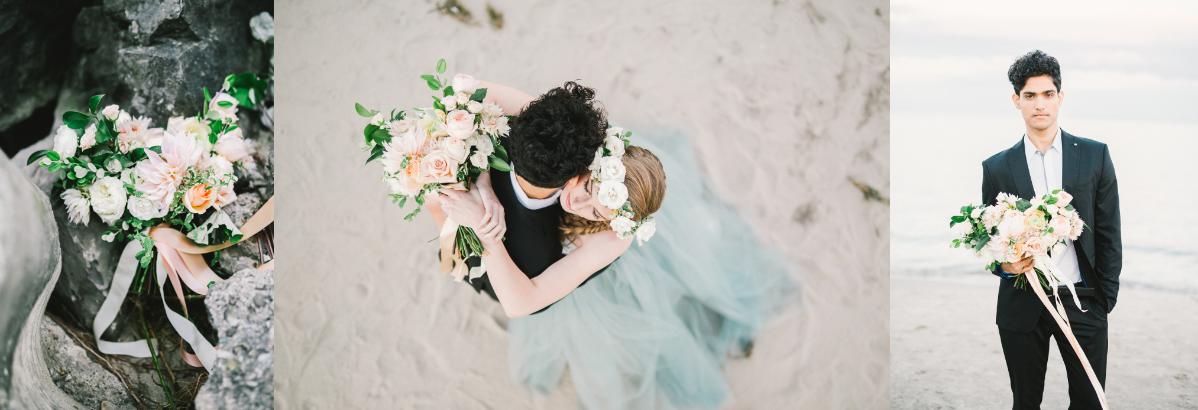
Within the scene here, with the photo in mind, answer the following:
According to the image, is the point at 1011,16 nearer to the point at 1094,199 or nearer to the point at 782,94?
the point at 782,94

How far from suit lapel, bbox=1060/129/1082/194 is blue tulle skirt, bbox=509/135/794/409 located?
1.16 meters

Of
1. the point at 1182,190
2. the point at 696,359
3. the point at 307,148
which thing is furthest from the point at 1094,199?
the point at 1182,190

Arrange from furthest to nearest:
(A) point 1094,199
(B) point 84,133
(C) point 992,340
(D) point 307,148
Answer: (C) point 992,340 → (D) point 307,148 → (A) point 1094,199 → (B) point 84,133

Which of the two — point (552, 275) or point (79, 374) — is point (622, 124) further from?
point (79, 374)

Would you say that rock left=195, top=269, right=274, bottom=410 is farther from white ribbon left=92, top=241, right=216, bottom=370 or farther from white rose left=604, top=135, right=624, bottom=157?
white rose left=604, top=135, right=624, bottom=157

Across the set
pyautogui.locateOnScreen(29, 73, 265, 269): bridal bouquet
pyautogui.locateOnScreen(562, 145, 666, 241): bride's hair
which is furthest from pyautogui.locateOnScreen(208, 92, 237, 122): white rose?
pyautogui.locateOnScreen(562, 145, 666, 241): bride's hair

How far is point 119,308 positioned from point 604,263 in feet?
5.31

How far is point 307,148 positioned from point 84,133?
3.02 ft

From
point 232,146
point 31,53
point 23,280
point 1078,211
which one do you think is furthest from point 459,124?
point 1078,211

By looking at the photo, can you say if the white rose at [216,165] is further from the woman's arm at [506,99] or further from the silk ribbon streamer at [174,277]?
the woman's arm at [506,99]

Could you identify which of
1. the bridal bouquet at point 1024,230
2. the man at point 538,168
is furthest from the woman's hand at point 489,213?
the bridal bouquet at point 1024,230

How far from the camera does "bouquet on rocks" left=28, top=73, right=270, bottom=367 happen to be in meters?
2.21

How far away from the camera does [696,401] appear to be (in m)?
2.81

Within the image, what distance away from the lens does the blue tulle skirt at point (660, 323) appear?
8.80 feet
